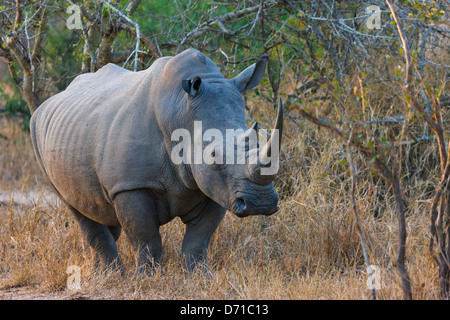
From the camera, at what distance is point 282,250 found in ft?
18.1

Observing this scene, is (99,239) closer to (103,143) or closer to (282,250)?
(103,143)

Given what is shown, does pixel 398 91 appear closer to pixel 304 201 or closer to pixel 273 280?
pixel 304 201

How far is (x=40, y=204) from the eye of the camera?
636cm

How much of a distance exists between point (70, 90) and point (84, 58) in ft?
3.82

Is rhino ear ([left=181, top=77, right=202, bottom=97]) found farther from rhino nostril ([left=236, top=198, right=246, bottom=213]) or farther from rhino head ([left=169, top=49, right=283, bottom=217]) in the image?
rhino nostril ([left=236, top=198, right=246, bottom=213])

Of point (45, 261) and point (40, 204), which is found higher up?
point (40, 204)

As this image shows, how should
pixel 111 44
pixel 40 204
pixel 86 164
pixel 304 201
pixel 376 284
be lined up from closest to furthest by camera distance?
pixel 376 284, pixel 86 164, pixel 304 201, pixel 40 204, pixel 111 44

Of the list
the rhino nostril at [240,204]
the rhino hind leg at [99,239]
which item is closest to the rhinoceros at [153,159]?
the rhino nostril at [240,204]

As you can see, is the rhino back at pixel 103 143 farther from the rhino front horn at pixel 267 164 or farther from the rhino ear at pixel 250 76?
the rhino front horn at pixel 267 164

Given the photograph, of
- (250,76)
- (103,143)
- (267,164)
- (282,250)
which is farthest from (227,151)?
(282,250)
